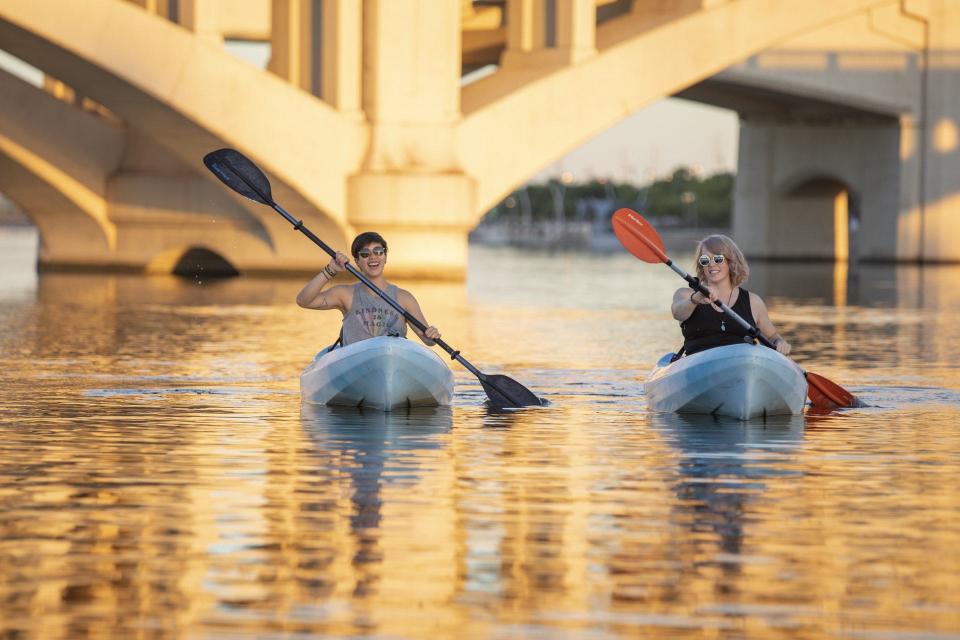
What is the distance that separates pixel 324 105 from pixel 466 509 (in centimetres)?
Result: 3492

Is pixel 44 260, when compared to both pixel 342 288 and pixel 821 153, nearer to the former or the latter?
pixel 821 153

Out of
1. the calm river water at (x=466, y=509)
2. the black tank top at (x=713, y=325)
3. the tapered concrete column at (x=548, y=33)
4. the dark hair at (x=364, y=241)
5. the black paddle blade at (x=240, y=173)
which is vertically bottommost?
the calm river water at (x=466, y=509)

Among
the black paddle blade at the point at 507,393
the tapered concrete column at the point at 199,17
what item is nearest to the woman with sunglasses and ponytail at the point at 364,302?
the black paddle blade at the point at 507,393

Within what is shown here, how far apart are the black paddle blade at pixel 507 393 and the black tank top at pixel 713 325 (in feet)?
4.98

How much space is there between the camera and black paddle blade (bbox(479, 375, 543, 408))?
17.4 meters

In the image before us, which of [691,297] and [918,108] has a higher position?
[918,108]

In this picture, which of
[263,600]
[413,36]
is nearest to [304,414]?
[263,600]

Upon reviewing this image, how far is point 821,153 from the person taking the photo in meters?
70.6

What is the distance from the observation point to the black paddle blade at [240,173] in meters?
19.1

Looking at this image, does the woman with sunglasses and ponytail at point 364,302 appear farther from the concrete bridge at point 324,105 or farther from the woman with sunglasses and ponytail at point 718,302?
the concrete bridge at point 324,105

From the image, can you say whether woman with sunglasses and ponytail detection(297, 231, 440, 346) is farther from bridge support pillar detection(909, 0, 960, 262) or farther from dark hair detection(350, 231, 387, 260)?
bridge support pillar detection(909, 0, 960, 262)

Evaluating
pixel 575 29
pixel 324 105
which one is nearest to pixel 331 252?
pixel 324 105

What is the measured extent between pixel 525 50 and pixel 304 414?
34.1m

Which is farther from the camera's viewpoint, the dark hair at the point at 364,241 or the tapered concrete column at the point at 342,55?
the tapered concrete column at the point at 342,55
